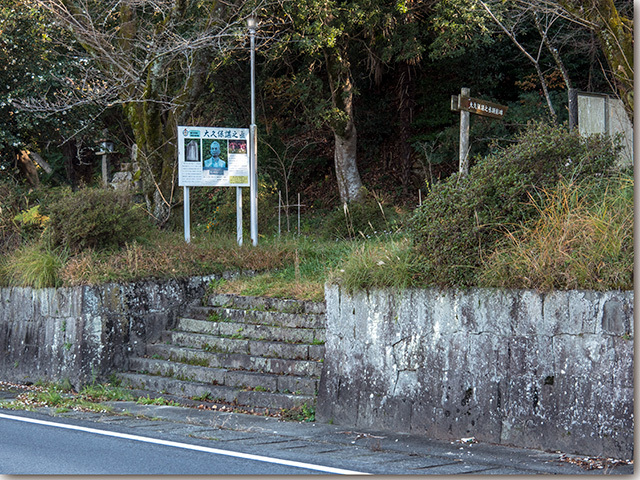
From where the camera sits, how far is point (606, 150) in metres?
7.98

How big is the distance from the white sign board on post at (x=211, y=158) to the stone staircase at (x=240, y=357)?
3172 millimetres

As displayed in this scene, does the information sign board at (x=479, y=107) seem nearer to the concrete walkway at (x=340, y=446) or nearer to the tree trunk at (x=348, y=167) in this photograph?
the concrete walkway at (x=340, y=446)

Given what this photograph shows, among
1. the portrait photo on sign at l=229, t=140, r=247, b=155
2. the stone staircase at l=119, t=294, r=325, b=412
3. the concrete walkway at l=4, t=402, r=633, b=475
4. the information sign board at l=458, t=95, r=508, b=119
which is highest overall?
the portrait photo on sign at l=229, t=140, r=247, b=155

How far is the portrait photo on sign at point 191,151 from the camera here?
14086mm

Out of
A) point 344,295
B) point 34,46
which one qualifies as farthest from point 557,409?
point 34,46

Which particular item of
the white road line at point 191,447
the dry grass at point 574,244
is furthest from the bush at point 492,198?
the white road line at point 191,447

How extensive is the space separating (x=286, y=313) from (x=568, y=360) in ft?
15.0

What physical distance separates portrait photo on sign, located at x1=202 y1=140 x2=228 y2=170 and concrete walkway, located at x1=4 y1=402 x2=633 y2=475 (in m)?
6.06

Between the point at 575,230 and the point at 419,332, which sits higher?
the point at 575,230

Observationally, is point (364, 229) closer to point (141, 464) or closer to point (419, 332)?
point (419, 332)

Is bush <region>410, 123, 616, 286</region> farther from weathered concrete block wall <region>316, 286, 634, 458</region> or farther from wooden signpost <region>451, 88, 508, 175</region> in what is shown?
wooden signpost <region>451, 88, 508, 175</region>

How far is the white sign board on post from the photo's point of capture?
46.0 feet

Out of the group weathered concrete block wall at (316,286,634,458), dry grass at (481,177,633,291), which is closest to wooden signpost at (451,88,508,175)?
dry grass at (481,177,633,291)

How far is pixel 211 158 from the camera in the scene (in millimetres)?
14258
